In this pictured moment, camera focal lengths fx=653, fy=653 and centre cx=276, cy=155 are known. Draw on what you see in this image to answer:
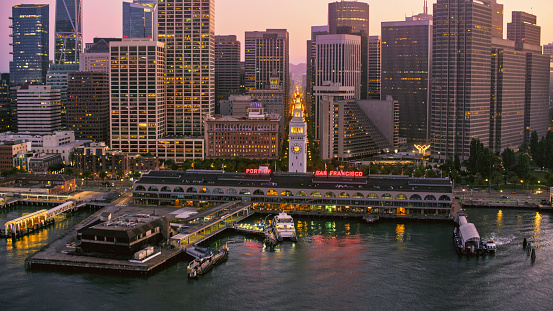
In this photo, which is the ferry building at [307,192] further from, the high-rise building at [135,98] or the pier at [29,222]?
the high-rise building at [135,98]

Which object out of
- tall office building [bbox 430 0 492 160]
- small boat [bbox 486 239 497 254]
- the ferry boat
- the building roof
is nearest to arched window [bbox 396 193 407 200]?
the building roof

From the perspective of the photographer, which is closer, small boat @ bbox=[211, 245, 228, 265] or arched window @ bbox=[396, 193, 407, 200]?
small boat @ bbox=[211, 245, 228, 265]

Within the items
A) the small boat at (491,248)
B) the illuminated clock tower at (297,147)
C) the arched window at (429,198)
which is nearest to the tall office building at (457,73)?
the illuminated clock tower at (297,147)

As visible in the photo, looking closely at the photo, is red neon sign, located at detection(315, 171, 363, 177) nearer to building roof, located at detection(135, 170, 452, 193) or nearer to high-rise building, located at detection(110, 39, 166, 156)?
building roof, located at detection(135, 170, 452, 193)

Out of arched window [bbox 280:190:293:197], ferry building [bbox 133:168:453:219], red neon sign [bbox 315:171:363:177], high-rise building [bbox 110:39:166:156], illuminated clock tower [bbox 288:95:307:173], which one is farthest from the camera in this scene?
high-rise building [bbox 110:39:166:156]

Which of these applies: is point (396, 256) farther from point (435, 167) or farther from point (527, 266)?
point (435, 167)

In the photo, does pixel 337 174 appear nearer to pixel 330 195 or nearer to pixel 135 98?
pixel 330 195

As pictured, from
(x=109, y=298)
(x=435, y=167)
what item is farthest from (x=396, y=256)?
(x=435, y=167)
